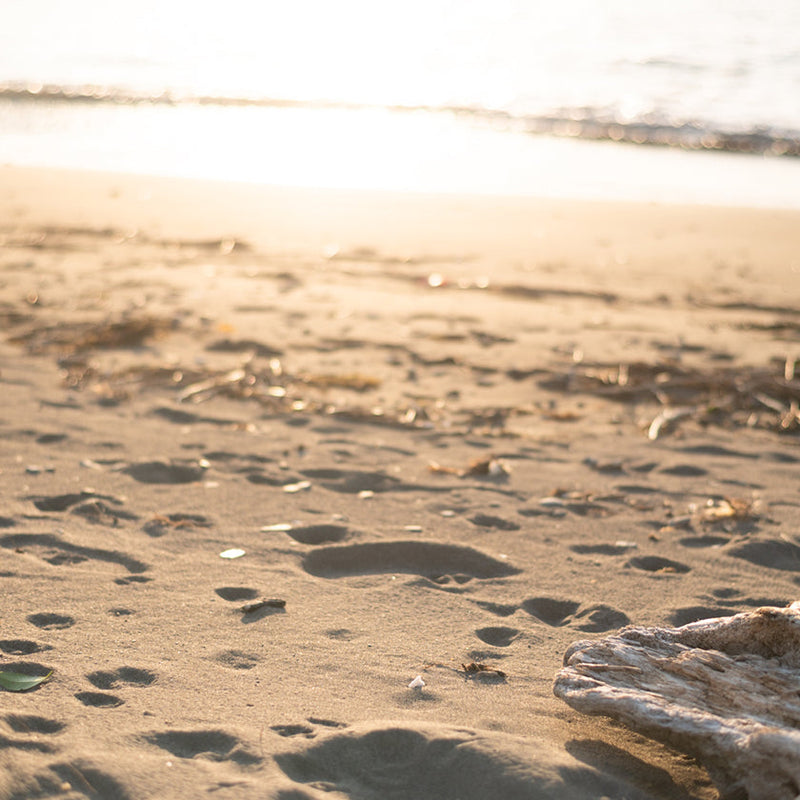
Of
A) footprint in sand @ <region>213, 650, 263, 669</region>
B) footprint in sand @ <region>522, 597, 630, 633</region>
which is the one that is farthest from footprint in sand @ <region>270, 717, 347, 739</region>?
footprint in sand @ <region>522, 597, 630, 633</region>

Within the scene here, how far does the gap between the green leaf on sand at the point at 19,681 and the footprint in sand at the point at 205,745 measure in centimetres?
36

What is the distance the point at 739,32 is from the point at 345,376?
23997mm

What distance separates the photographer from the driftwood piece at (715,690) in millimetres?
1838

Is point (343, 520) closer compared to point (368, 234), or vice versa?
point (343, 520)

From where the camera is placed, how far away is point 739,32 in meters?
25.3

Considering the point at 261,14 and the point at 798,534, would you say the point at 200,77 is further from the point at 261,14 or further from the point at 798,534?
the point at 798,534

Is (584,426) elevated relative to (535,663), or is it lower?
elevated

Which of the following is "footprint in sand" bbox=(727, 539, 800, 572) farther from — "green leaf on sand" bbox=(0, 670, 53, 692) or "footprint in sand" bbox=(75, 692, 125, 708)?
"green leaf on sand" bbox=(0, 670, 53, 692)

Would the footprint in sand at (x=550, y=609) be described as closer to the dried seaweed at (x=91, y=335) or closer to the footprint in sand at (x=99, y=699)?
the footprint in sand at (x=99, y=699)

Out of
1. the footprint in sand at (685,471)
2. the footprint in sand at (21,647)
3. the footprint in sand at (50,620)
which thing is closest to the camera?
the footprint in sand at (21,647)

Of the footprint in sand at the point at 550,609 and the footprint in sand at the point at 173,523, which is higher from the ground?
the footprint in sand at the point at 173,523

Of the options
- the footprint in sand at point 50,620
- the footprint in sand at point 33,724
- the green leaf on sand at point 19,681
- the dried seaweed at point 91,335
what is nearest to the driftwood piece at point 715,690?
the footprint in sand at point 33,724

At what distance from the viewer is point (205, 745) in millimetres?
2070

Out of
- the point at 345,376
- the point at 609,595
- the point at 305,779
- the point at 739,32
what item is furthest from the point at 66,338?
the point at 739,32
